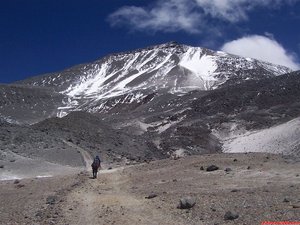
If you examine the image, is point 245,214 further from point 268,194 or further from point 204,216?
point 268,194

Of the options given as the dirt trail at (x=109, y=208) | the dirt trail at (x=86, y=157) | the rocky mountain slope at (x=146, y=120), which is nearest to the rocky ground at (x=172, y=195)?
the dirt trail at (x=109, y=208)

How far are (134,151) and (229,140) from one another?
18148 mm

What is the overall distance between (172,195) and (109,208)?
8.96 ft

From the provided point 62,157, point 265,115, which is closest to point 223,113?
point 265,115

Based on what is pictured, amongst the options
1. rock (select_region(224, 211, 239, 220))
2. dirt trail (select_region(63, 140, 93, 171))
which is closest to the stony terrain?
rock (select_region(224, 211, 239, 220))

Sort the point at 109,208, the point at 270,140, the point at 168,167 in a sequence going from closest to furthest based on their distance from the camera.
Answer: the point at 109,208 < the point at 168,167 < the point at 270,140

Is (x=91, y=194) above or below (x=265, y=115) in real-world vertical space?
below

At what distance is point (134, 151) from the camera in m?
50.0

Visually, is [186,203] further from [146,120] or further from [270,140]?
[146,120]

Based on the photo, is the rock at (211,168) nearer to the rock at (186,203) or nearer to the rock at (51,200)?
the rock at (51,200)

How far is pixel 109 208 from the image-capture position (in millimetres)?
16266

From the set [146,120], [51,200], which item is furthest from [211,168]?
[146,120]

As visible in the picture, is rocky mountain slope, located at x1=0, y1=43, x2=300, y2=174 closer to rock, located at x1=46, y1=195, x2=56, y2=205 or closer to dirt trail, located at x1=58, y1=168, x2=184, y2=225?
dirt trail, located at x1=58, y1=168, x2=184, y2=225

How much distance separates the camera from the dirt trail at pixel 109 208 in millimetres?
14391
